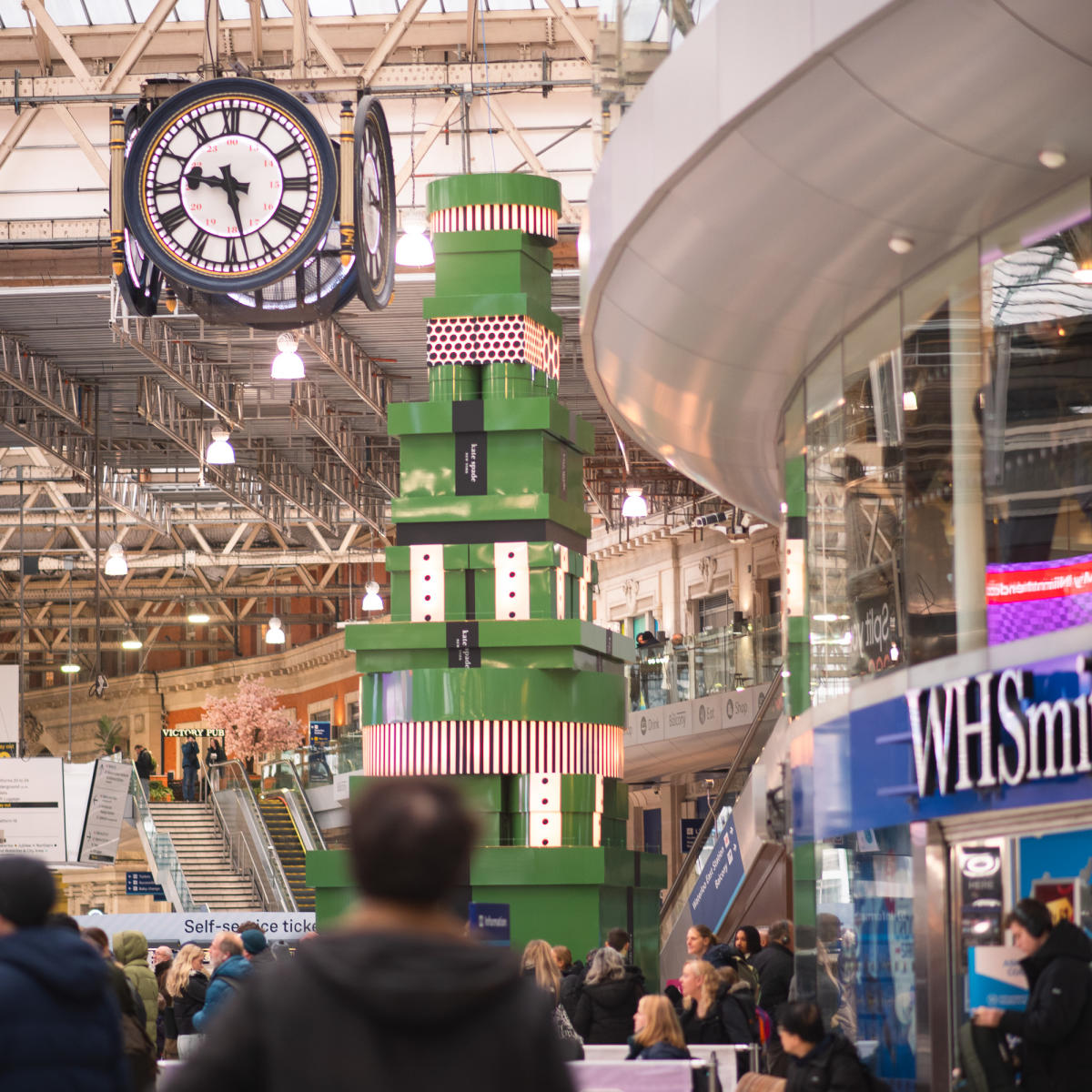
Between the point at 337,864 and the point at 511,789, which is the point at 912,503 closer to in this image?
the point at 511,789

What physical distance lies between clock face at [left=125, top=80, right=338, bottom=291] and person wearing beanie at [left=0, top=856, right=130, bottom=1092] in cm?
841

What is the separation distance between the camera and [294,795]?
112ft

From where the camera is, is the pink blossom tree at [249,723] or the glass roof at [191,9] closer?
the glass roof at [191,9]

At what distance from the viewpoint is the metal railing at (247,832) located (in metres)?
31.6

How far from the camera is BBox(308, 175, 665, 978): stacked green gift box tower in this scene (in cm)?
1661

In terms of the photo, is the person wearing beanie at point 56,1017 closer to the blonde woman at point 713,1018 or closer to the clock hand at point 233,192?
the blonde woman at point 713,1018

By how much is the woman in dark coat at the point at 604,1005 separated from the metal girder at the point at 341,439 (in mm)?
17261

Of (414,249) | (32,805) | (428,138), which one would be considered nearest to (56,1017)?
(414,249)

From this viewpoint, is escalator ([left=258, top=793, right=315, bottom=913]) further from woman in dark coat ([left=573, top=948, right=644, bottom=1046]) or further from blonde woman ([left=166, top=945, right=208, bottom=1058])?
woman in dark coat ([left=573, top=948, right=644, bottom=1046])

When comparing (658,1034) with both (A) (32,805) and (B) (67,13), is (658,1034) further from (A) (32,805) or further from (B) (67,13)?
(A) (32,805)

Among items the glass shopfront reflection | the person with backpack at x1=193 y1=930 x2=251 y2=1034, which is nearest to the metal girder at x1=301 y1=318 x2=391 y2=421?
the glass shopfront reflection

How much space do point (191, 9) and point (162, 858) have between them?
618 inches

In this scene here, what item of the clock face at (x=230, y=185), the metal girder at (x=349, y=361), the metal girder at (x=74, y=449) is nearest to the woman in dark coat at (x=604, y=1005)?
the clock face at (x=230, y=185)

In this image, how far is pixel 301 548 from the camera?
140 feet
